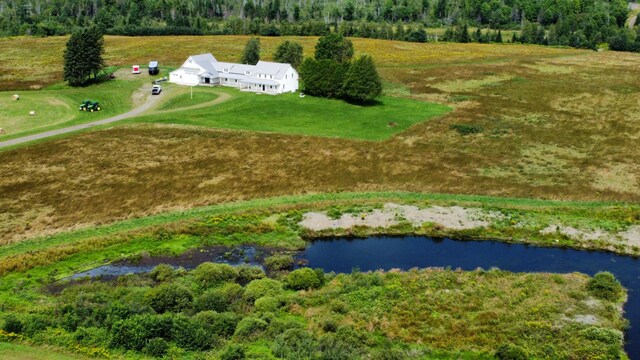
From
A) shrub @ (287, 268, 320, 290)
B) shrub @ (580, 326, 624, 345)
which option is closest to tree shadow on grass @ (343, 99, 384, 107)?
shrub @ (287, 268, 320, 290)

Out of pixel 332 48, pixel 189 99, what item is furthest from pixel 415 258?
pixel 332 48

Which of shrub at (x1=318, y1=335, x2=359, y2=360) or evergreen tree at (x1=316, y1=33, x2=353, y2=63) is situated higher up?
evergreen tree at (x1=316, y1=33, x2=353, y2=63)

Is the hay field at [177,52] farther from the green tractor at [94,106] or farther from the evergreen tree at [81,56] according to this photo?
the green tractor at [94,106]

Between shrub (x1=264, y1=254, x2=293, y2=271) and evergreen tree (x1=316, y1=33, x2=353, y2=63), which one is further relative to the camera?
evergreen tree (x1=316, y1=33, x2=353, y2=63)

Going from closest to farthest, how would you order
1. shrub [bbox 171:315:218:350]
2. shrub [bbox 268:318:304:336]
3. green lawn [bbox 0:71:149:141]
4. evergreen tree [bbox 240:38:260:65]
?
Answer: shrub [bbox 171:315:218:350] < shrub [bbox 268:318:304:336] < green lawn [bbox 0:71:149:141] < evergreen tree [bbox 240:38:260:65]

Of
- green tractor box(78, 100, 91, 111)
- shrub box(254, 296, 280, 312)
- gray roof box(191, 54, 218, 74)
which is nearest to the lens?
shrub box(254, 296, 280, 312)

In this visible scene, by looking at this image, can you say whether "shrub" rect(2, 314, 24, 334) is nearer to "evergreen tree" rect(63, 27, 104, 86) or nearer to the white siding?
the white siding

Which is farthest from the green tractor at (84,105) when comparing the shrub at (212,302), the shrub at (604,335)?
the shrub at (604,335)
